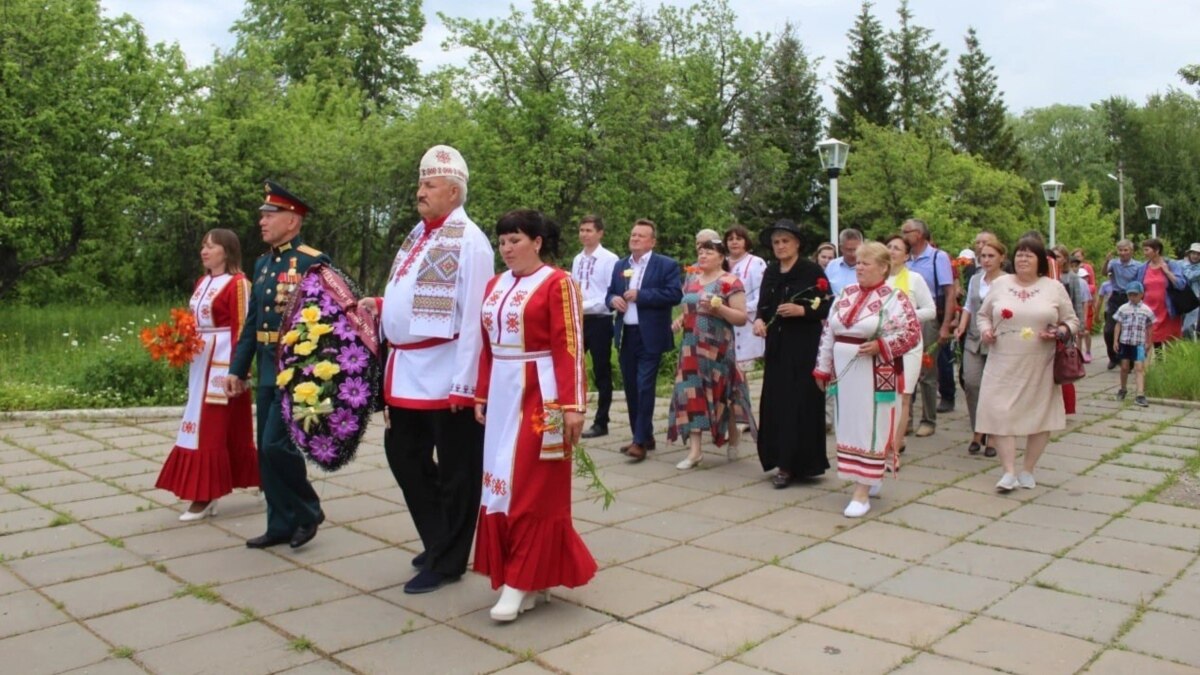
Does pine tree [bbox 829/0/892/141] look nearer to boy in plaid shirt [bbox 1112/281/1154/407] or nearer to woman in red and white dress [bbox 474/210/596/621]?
boy in plaid shirt [bbox 1112/281/1154/407]

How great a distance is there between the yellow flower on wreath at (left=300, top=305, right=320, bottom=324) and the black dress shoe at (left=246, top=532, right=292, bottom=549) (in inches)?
52.1

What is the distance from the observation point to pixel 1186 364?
10719 mm

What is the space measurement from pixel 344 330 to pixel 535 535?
1479mm

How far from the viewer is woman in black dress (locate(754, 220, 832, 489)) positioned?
6.72 m

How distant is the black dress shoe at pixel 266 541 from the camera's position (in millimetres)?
5395

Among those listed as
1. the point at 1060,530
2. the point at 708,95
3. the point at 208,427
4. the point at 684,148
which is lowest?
the point at 1060,530

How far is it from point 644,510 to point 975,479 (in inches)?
99.2

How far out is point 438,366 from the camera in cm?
451

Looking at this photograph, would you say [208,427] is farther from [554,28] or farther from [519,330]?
[554,28]

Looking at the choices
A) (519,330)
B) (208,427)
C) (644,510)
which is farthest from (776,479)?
(208,427)

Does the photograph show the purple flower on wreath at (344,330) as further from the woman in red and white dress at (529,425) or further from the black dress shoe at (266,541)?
→ the black dress shoe at (266,541)

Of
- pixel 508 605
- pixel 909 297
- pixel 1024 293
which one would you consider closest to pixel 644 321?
pixel 909 297

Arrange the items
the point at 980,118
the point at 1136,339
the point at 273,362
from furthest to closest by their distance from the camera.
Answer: the point at 980,118
the point at 1136,339
the point at 273,362

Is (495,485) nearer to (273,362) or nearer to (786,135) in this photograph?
(273,362)
